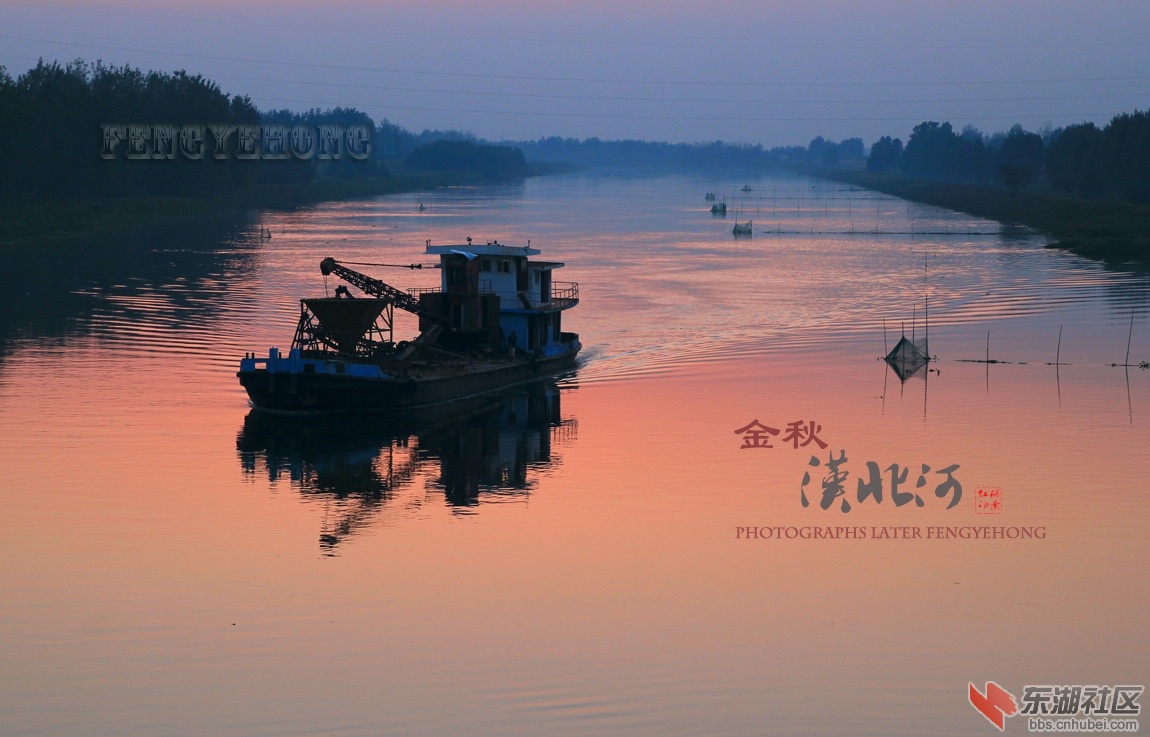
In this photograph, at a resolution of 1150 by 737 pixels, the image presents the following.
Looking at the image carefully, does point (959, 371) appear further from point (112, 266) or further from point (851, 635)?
point (112, 266)

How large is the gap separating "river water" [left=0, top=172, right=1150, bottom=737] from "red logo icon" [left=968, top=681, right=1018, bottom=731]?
0.39 meters

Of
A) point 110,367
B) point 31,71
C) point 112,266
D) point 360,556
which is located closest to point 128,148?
point 31,71

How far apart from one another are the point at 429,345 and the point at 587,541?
24451mm

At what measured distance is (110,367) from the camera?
60625 millimetres

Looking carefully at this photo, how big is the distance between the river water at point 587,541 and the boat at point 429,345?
1.25 m

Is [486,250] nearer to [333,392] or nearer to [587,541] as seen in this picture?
[333,392]

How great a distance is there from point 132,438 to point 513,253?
22.5 meters

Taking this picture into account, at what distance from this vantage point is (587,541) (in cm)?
3569

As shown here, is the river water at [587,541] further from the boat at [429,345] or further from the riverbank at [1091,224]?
the riverbank at [1091,224]

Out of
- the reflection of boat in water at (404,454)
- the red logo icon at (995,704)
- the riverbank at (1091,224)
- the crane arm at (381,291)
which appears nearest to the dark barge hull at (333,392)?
the reflection of boat in water at (404,454)

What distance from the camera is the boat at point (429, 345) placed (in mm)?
51000

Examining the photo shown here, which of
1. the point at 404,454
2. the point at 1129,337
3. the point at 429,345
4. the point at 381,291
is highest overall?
the point at 381,291

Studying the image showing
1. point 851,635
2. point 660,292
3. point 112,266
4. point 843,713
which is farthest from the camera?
point 112,266

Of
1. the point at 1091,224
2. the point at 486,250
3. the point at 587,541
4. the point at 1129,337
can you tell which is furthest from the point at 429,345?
the point at 1091,224
